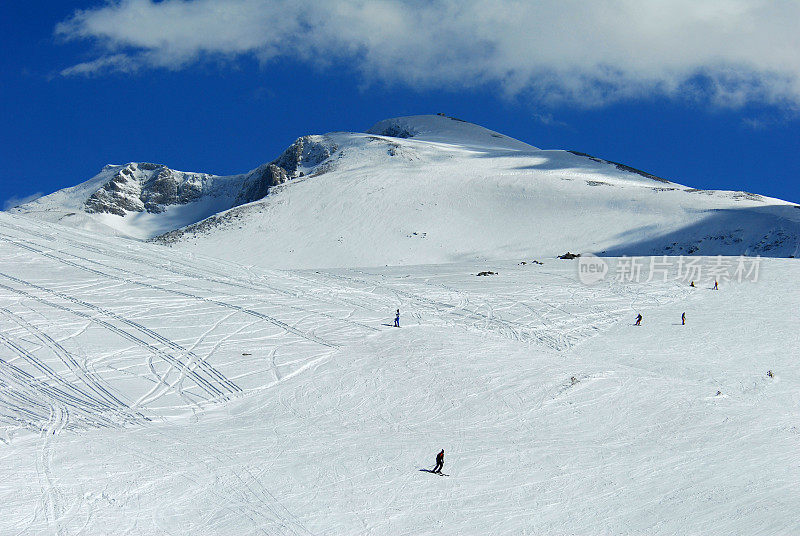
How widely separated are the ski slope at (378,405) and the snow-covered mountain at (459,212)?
24893mm

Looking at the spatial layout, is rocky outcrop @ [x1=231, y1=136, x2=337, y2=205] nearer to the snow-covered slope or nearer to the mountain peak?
the snow-covered slope

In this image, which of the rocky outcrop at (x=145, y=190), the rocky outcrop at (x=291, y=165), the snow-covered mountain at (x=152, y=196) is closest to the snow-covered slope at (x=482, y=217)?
the rocky outcrop at (x=291, y=165)

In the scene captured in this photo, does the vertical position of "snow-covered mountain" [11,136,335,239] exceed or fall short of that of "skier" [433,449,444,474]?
it exceeds it

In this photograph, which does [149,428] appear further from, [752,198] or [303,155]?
[303,155]

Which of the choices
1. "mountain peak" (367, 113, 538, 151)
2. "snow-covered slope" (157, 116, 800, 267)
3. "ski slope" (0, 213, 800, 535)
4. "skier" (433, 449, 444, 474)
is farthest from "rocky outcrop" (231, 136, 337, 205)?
"skier" (433, 449, 444, 474)

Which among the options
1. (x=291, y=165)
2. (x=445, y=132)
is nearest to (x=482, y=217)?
(x=291, y=165)

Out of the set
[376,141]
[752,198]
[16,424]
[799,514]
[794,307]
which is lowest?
[16,424]

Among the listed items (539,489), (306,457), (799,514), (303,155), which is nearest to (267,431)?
(306,457)

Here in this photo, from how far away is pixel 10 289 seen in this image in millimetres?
30641

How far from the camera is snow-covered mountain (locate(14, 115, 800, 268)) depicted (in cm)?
6366

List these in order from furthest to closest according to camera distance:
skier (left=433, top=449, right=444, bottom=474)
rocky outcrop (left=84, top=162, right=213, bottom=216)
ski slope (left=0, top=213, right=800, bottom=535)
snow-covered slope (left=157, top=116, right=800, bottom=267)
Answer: rocky outcrop (left=84, top=162, right=213, bottom=216), snow-covered slope (left=157, top=116, right=800, bottom=267), skier (left=433, top=449, right=444, bottom=474), ski slope (left=0, top=213, right=800, bottom=535)

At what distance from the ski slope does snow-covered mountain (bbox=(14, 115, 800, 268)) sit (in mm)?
24893

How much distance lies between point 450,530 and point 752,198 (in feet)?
240

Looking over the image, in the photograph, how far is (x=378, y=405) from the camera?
21969mm
